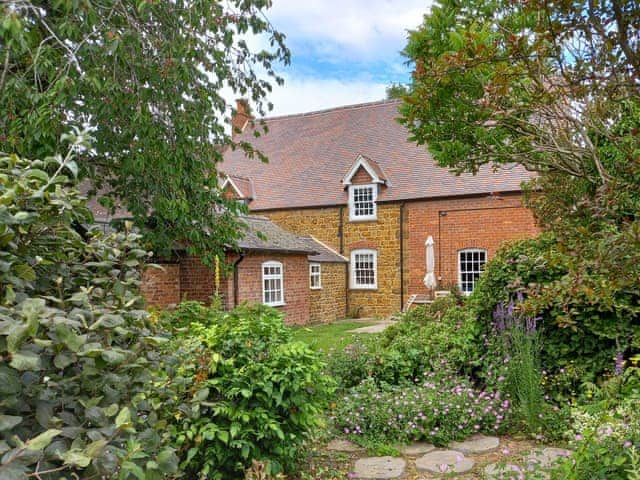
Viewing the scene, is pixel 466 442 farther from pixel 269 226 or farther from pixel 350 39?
pixel 269 226

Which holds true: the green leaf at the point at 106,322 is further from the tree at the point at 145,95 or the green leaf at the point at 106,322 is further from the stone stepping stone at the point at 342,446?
the tree at the point at 145,95

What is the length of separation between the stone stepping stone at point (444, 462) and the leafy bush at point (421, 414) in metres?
0.24

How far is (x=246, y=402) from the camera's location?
3414 mm

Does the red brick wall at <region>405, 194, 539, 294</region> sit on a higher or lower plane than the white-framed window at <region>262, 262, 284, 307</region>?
higher

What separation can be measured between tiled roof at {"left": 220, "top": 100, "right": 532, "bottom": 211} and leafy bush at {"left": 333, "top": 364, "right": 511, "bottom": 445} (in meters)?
13.5

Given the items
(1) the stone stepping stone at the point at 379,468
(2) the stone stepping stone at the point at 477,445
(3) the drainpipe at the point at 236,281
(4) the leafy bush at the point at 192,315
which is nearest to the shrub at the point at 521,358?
(2) the stone stepping stone at the point at 477,445

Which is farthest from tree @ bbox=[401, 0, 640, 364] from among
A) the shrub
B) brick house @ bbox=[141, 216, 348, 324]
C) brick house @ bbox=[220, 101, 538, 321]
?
brick house @ bbox=[220, 101, 538, 321]

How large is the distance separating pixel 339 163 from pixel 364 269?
192 inches

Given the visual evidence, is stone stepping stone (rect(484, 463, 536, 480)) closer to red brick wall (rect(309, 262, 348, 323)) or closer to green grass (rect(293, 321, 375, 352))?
green grass (rect(293, 321, 375, 352))

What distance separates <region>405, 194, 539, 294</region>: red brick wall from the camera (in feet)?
57.4

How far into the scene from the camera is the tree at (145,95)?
6.27 metres

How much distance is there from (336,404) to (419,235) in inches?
558

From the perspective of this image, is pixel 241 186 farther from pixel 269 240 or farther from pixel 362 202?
pixel 269 240

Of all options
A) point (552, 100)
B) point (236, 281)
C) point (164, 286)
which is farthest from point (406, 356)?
point (164, 286)
